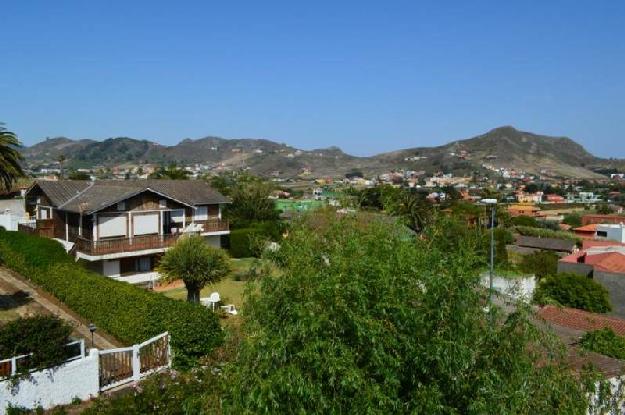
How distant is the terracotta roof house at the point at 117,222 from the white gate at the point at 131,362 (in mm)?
13976

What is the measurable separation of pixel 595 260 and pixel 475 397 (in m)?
33.1

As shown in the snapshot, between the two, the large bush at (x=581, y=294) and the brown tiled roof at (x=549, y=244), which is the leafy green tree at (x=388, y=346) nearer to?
the large bush at (x=581, y=294)

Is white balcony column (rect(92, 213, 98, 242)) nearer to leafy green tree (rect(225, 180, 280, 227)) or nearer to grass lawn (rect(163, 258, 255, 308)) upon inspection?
grass lawn (rect(163, 258, 255, 308))

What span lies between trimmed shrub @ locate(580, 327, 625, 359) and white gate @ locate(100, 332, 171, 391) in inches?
536

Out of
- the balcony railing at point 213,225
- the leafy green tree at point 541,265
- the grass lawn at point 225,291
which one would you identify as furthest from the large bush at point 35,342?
the leafy green tree at point 541,265

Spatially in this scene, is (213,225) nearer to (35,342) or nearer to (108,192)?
(108,192)

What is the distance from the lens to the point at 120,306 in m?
18.2

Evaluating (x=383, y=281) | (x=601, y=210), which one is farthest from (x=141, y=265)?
(x=601, y=210)

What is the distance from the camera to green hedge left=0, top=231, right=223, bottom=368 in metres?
16.2

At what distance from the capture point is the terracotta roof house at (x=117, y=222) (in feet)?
95.2

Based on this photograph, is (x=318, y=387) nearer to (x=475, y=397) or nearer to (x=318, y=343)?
(x=318, y=343)

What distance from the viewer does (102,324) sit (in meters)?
19.2

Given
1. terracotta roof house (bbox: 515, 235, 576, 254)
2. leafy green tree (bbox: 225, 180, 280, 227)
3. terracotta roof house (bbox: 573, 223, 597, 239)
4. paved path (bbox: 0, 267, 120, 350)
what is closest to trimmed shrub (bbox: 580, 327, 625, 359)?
paved path (bbox: 0, 267, 120, 350)

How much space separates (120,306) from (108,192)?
581 inches
